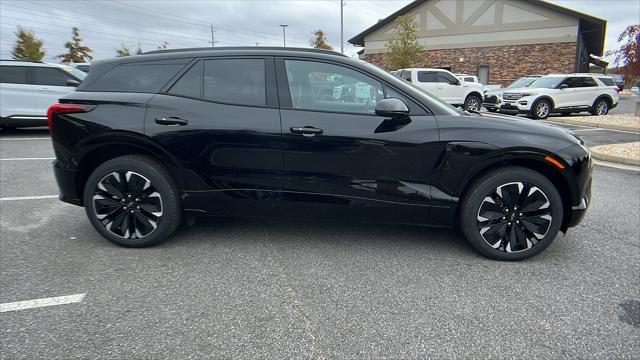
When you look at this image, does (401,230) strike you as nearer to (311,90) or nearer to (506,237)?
(506,237)

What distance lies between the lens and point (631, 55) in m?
12.5

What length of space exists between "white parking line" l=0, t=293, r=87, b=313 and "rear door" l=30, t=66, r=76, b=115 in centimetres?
893

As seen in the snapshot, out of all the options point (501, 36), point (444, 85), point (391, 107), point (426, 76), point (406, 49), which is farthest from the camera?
point (501, 36)

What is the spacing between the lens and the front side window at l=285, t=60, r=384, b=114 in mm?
3200

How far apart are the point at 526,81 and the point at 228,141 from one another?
16991 mm

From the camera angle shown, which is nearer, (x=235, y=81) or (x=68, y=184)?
(x=235, y=81)

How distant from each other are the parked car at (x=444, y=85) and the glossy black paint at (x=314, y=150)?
14341 millimetres

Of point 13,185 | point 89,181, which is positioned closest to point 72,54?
point 13,185

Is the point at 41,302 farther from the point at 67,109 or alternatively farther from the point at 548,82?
the point at 548,82

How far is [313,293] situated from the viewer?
2.71m

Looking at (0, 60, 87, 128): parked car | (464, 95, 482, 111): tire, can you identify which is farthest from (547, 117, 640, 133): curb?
(0, 60, 87, 128): parked car

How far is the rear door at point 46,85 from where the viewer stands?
9.77 m

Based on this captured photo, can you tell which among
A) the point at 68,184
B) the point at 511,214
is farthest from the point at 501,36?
the point at 68,184

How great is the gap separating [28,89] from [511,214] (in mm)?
11352
